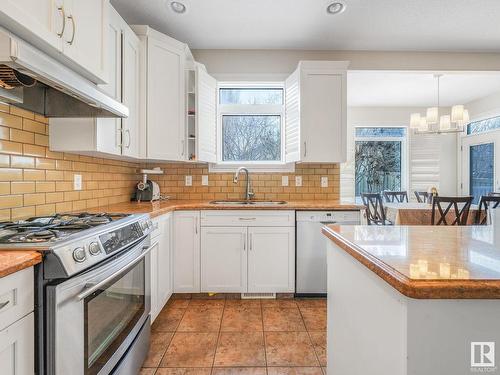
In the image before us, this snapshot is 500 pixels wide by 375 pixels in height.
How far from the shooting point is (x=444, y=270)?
684 mm

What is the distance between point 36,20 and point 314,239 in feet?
7.70

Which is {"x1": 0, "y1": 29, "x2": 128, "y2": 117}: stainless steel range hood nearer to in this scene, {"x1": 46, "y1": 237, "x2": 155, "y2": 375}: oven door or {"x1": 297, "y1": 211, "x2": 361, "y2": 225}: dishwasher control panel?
{"x1": 46, "y1": 237, "x2": 155, "y2": 375}: oven door

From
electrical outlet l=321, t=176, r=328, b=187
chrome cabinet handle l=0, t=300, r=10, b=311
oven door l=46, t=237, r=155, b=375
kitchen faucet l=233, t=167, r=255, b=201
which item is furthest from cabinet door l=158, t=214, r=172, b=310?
electrical outlet l=321, t=176, r=328, b=187

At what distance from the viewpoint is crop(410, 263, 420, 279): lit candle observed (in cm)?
65

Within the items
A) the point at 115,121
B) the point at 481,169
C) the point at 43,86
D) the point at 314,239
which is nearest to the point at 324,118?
the point at 314,239

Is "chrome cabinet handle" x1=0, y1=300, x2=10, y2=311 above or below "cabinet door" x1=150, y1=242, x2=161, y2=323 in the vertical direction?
above

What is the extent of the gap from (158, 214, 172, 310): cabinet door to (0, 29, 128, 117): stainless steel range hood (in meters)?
0.97

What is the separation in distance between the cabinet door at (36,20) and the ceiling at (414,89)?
3.32 m

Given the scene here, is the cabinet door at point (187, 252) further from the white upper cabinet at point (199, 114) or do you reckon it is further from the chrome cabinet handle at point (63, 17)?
the chrome cabinet handle at point (63, 17)

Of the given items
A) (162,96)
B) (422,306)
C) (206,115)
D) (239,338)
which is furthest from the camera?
(206,115)

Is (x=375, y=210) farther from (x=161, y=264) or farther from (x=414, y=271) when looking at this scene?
(x=414, y=271)

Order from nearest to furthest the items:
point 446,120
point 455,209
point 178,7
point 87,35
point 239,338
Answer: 1. point 87,35
2. point 239,338
3. point 178,7
4. point 455,209
5. point 446,120

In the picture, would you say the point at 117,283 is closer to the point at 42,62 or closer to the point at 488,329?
the point at 42,62

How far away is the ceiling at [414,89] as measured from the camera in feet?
13.4
